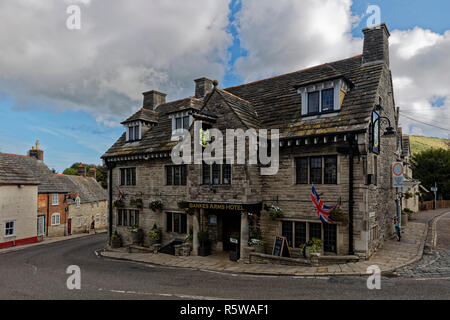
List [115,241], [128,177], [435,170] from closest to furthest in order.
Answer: [115,241] → [128,177] → [435,170]

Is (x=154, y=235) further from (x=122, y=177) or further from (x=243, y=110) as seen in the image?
(x=243, y=110)

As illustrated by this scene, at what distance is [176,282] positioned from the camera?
38.6 ft

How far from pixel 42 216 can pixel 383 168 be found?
3338 cm

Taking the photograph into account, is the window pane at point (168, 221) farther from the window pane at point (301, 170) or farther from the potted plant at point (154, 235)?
the window pane at point (301, 170)

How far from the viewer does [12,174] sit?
2608 centimetres

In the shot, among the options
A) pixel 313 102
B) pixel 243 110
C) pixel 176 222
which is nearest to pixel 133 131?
pixel 176 222

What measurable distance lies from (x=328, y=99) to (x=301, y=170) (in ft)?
12.9

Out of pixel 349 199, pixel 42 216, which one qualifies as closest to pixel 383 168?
pixel 349 199

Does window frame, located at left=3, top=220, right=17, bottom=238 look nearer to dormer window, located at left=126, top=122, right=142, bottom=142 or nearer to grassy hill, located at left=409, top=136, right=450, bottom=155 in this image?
dormer window, located at left=126, top=122, right=142, bottom=142

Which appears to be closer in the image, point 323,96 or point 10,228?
point 323,96

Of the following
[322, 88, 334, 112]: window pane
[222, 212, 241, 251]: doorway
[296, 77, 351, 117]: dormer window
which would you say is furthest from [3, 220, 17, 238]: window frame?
[322, 88, 334, 112]: window pane

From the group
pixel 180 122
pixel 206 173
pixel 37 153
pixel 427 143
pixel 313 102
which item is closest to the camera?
pixel 313 102

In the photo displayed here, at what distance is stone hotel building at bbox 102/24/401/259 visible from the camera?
13430 mm
